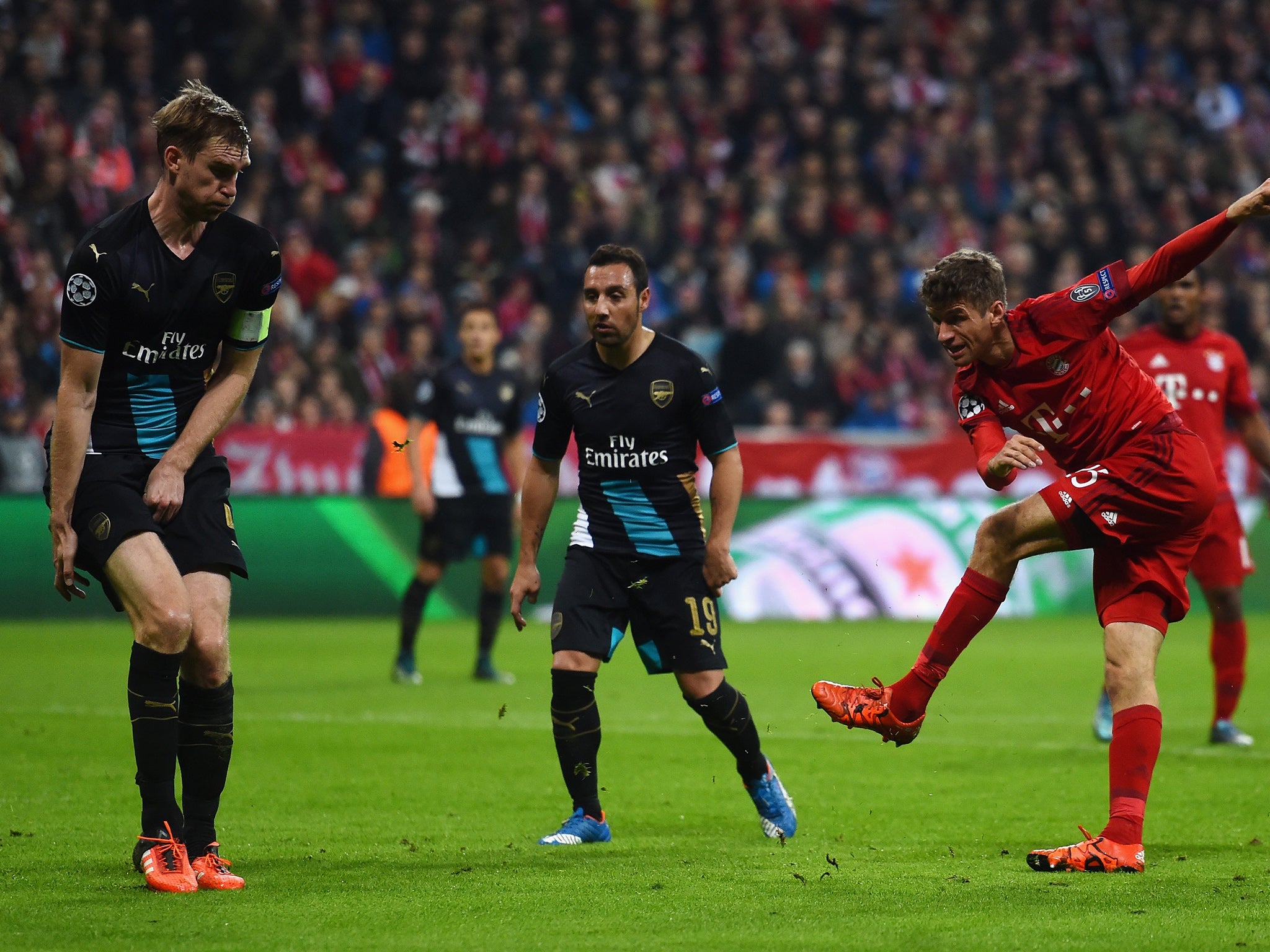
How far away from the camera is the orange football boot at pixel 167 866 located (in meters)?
4.93

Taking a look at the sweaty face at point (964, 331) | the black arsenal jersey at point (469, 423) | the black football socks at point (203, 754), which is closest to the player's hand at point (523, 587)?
the black football socks at point (203, 754)

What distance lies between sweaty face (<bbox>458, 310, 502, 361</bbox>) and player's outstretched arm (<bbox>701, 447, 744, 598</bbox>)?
527 centimetres

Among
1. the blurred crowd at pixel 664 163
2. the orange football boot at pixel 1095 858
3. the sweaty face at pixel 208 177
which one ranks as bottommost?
the orange football boot at pixel 1095 858

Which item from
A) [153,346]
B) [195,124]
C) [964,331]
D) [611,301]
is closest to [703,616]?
[611,301]

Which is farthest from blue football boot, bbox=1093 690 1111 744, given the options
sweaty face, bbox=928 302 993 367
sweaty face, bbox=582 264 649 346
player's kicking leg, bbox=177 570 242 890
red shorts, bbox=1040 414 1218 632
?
player's kicking leg, bbox=177 570 242 890

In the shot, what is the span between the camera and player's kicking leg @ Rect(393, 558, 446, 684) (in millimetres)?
11242

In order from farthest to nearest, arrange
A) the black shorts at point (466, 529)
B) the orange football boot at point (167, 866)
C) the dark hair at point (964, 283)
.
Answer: the black shorts at point (466, 529) < the dark hair at point (964, 283) < the orange football boot at point (167, 866)

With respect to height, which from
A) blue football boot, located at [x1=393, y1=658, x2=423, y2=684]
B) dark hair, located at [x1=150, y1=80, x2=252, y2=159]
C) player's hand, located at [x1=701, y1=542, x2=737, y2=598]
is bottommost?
blue football boot, located at [x1=393, y1=658, x2=423, y2=684]

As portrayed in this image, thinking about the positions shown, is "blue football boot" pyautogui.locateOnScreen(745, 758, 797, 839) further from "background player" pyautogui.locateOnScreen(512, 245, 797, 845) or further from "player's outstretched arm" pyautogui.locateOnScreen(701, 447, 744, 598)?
"player's outstretched arm" pyautogui.locateOnScreen(701, 447, 744, 598)

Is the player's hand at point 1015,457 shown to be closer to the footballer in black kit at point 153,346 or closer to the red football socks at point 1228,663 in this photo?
the footballer in black kit at point 153,346

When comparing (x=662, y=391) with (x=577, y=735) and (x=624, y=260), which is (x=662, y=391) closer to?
(x=624, y=260)

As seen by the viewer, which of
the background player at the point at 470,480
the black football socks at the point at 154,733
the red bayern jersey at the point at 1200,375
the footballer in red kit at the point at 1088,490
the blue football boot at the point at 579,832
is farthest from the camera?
the background player at the point at 470,480

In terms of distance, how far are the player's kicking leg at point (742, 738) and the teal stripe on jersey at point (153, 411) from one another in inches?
83.6

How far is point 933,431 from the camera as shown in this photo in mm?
18641
